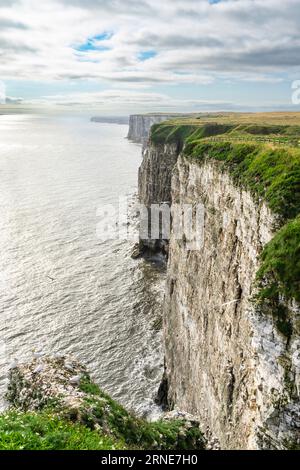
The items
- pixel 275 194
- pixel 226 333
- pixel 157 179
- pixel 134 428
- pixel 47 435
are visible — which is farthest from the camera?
pixel 157 179

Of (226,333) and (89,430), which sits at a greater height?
(226,333)

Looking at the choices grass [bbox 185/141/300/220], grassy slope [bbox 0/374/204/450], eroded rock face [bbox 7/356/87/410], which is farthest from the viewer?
eroded rock face [bbox 7/356/87/410]

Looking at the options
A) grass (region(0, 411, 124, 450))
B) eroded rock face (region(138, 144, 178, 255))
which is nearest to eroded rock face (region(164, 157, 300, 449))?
grass (region(0, 411, 124, 450))

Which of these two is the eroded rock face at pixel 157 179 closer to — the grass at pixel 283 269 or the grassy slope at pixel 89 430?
the grassy slope at pixel 89 430

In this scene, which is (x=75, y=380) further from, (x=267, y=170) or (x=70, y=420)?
(x=267, y=170)

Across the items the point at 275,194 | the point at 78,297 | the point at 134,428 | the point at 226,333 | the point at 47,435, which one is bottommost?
the point at 78,297

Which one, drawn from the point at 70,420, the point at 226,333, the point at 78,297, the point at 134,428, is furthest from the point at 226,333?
the point at 78,297

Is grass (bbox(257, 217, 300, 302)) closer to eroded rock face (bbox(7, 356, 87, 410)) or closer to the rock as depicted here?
eroded rock face (bbox(7, 356, 87, 410))
